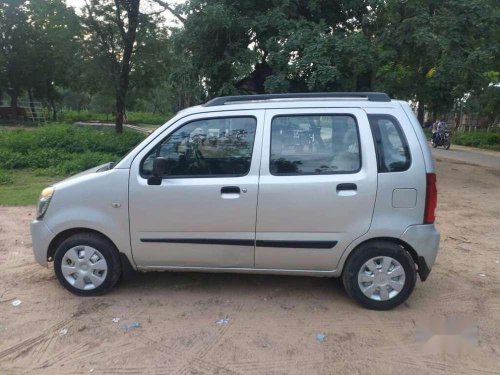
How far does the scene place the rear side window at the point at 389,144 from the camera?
3.94 m

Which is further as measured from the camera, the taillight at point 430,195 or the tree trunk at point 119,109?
the tree trunk at point 119,109

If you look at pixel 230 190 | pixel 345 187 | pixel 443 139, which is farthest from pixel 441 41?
pixel 443 139

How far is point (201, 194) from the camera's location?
403cm

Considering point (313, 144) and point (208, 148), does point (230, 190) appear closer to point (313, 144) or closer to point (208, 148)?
point (208, 148)

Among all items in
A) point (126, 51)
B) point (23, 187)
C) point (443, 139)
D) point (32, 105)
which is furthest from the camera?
point (32, 105)

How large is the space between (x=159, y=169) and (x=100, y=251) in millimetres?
974

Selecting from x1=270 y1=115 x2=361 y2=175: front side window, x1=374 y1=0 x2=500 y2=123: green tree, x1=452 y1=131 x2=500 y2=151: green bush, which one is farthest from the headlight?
x1=452 y1=131 x2=500 y2=151: green bush

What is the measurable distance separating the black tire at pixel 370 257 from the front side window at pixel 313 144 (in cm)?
72

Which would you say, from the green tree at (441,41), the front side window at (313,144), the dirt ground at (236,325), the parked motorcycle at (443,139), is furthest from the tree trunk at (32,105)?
the front side window at (313,144)

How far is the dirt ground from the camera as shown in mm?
3281

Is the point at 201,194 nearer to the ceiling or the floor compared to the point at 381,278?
nearer to the ceiling

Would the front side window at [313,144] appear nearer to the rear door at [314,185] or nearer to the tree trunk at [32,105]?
the rear door at [314,185]

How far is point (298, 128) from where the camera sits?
4.05 m

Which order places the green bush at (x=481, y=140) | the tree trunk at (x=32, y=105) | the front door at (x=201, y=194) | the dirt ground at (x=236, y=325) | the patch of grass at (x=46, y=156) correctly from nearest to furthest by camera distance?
the dirt ground at (x=236, y=325) → the front door at (x=201, y=194) → the patch of grass at (x=46, y=156) → the green bush at (x=481, y=140) → the tree trunk at (x=32, y=105)
